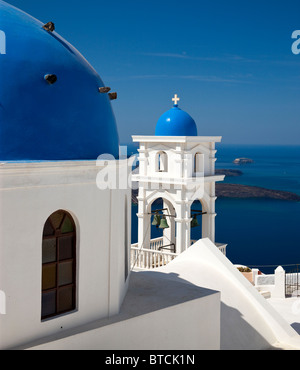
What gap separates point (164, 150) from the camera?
539 inches

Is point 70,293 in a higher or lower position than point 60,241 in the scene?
lower

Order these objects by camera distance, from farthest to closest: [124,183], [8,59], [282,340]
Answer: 1. [282,340]
2. [124,183]
3. [8,59]

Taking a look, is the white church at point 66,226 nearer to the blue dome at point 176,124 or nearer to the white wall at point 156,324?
the white wall at point 156,324

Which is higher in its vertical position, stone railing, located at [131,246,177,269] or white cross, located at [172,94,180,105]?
white cross, located at [172,94,180,105]

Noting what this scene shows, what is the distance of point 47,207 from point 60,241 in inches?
19.1

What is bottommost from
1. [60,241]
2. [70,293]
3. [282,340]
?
[282,340]

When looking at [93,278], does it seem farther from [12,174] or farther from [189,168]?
[189,168]

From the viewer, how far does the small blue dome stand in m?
13.7

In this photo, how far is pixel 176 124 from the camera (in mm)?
13719

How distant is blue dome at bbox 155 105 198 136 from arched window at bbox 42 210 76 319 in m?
8.36

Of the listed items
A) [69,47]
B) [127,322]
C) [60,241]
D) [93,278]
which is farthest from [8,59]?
[127,322]

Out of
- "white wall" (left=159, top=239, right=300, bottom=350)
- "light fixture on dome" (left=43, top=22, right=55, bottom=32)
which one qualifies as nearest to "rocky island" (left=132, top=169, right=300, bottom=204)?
"white wall" (left=159, top=239, right=300, bottom=350)

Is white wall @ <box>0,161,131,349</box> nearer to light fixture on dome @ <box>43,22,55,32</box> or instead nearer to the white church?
the white church

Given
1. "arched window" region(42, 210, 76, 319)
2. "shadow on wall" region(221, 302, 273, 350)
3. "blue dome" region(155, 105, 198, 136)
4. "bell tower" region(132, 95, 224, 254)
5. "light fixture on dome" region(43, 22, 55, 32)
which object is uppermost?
"blue dome" region(155, 105, 198, 136)
